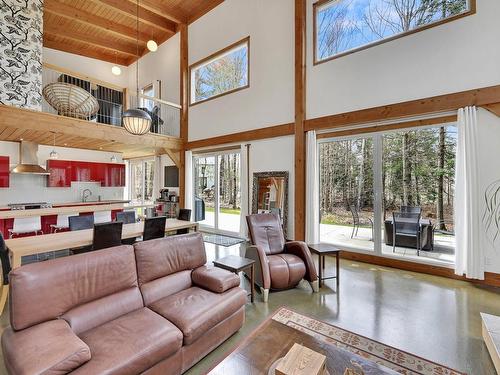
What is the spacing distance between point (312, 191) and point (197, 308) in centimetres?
348

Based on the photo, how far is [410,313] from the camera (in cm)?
273

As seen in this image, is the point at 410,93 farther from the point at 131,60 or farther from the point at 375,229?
the point at 131,60

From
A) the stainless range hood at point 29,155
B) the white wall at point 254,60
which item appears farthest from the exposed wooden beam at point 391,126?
the stainless range hood at point 29,155

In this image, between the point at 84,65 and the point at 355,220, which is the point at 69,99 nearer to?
the point at 84,65

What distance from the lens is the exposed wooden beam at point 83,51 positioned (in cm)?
802

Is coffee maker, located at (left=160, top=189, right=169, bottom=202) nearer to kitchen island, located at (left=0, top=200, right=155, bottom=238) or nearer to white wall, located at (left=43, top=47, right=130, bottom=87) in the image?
kitchen island, located at (left=0, top=200, right=155, bottom=238)

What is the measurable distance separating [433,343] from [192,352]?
6.97 ft

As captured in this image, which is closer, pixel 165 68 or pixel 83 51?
pixel 165 68

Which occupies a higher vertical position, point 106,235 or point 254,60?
point 254,60

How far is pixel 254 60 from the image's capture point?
5898 millimetres

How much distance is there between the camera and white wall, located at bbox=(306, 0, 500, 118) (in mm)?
3423

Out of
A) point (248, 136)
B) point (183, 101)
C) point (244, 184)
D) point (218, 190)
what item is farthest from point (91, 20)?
point (244, 184)

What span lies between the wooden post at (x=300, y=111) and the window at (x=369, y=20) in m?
0.28

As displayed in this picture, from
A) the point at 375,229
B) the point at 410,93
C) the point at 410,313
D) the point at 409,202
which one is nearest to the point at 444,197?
the point at 409,202
